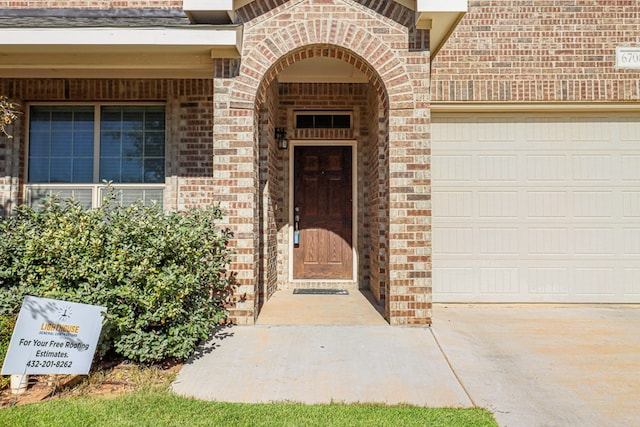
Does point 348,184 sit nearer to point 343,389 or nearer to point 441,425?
point 343,389

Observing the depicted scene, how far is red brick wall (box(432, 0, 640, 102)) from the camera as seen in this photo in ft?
19.4

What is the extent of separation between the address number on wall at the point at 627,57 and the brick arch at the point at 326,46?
3.50 meters

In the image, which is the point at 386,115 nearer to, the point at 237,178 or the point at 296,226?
the point at 237,178

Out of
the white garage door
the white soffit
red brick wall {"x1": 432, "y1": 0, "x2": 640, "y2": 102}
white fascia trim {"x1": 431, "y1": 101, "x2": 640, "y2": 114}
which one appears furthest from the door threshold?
the white soffit

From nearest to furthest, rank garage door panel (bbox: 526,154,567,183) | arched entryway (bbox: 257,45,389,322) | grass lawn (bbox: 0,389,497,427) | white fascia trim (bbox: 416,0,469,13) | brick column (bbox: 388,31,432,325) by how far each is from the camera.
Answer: grass lawn (bbox: 0,389,497,427) < white fascia trim (bbox: 416,0,469,13) < brick column (bbox: 388,31,432,325) < garage door panel (bbox: 526,154,567,183) < arched entryway (bbox: 257,45,389,322)

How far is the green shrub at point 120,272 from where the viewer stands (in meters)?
3.50

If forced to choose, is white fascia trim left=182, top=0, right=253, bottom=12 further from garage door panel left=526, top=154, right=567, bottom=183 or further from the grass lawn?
garage door panel left=526, top=154, right=567, bottom=183

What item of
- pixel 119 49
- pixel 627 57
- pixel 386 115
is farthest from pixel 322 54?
pixel 627 57

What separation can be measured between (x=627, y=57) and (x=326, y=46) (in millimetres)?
4401

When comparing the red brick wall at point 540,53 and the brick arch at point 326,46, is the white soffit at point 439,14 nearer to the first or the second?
the brick arch at point 326,46

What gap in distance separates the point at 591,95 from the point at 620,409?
457cm

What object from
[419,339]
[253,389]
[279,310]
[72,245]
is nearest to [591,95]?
[419,339]

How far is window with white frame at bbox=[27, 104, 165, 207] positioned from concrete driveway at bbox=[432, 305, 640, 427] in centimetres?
455

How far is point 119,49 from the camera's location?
15.7 ft
